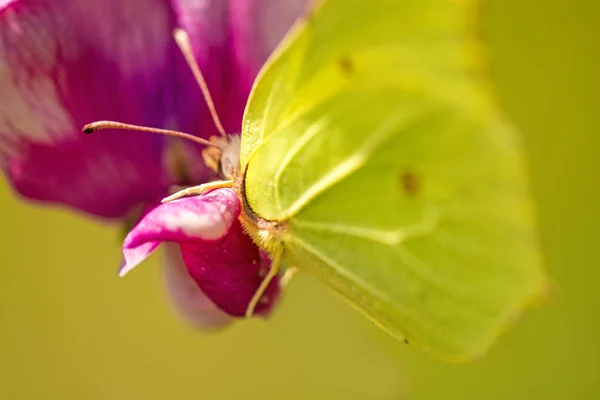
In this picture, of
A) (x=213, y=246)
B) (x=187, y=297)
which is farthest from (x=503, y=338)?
(x=213, y=246)

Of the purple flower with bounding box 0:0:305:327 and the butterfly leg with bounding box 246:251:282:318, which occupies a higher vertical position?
the purple flower with bounding box 0:0:305:327

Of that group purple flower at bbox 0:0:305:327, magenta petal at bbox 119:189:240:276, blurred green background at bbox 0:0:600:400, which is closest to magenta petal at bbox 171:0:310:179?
Answer: purple flower at bbox 0:0:305:327

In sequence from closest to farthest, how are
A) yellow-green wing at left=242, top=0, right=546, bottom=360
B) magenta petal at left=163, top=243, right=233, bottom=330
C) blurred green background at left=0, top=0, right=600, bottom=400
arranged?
1. yellow-green wing at left=242, top=0, right=546, bottom=360
2. magenta petal at left=163, top=243, right=233, bottom=330
3. blurred green background at left=0, top=0, right=600, bottom=400

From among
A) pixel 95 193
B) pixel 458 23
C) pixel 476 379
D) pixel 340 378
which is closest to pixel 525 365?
pixel 476 379

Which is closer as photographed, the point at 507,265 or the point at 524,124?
the point at 507,265

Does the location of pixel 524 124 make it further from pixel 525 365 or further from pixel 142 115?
pixel 142 115

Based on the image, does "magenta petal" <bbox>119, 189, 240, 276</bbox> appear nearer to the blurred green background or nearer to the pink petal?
the pink petal

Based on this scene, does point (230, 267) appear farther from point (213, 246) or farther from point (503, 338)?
point (503, 338)

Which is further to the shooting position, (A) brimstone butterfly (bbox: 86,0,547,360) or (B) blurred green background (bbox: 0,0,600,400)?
(B) blurred green background (bbox: 0,0,600,400)
